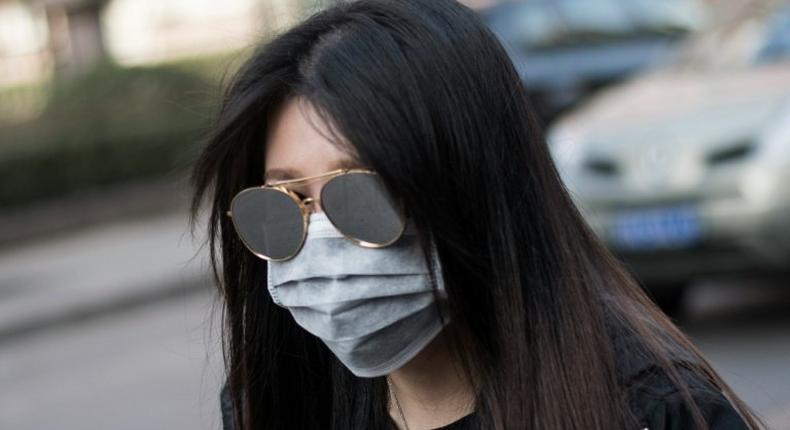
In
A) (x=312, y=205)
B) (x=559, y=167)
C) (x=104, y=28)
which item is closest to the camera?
(x=312, y=205)

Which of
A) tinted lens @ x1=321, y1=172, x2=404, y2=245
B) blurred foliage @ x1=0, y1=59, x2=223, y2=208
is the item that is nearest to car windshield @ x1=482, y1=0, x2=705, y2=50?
blurred foliage @ x1=0, y1=59, x2=223, y2=208

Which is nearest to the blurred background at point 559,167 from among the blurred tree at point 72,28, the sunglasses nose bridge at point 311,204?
the sunglasses nose bridge at point 311,204

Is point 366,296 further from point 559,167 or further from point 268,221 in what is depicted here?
point 559,167

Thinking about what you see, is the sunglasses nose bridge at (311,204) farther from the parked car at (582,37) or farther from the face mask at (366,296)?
the parked car at (582,37)

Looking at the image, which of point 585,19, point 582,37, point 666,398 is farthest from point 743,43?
point 666,398

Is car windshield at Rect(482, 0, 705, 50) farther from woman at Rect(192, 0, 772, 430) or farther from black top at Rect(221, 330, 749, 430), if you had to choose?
black top at Rect(221, 330, 749, 430)

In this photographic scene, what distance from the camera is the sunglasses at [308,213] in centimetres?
177

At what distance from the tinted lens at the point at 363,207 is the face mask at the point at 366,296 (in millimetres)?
Result: 25

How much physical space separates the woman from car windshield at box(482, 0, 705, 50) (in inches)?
387

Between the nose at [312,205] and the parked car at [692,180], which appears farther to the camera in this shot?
the parked car at [692,180]

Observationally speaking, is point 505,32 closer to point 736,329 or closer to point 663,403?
point 736,329

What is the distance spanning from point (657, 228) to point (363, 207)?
4.88 meters

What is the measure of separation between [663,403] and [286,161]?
557 mm

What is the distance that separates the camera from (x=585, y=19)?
1189 centimetres
